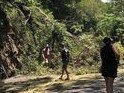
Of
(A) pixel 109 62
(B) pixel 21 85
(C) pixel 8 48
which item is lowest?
(B) pixel 21 85

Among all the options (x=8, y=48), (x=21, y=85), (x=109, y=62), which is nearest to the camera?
(x=109, y=62)

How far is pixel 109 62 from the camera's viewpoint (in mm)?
11188

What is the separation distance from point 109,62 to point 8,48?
12.2m

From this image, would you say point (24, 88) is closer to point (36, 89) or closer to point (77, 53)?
point (36, 89)

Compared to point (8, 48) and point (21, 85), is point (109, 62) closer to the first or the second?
point (21, 85)

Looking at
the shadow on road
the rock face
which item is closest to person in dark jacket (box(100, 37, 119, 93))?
the shadow on road

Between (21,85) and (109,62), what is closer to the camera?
(109,62)

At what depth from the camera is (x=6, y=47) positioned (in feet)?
74.3

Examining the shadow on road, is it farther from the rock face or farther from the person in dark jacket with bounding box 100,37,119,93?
the person in dark jacket with bounding box 100,37,119,93

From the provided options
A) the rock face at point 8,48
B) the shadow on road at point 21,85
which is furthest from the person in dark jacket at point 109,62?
the rock face at point 8,48

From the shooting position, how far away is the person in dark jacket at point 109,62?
11125 mm

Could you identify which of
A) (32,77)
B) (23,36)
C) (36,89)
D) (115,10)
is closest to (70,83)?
(36,89)

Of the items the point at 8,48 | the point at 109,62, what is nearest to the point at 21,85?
the point at 8,48

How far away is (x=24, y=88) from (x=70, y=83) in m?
1.91
